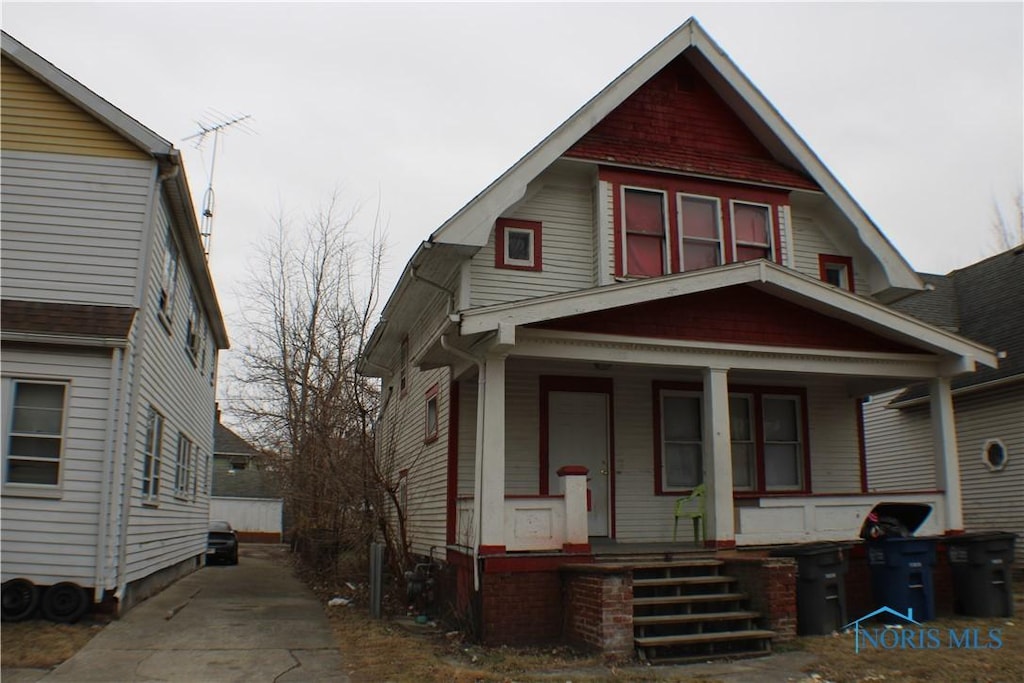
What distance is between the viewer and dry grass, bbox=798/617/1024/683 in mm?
7926

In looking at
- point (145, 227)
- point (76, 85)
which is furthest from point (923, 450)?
point (76, 85)

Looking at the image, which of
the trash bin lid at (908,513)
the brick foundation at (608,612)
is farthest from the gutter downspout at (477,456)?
the trash bin lid at (908,513)

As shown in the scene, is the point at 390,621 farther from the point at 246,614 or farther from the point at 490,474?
the point at 490,474

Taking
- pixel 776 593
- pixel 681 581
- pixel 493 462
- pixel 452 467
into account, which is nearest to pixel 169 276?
pixel 452 467

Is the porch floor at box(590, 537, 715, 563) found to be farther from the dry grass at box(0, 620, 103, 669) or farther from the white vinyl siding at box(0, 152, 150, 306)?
the white vinyl siding at box(0, 152, 150, 306)

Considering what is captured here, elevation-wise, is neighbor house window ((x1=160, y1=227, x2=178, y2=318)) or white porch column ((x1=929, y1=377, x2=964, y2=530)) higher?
neighbor house window ((x1=160, y1=227, x2=178, y2=318))

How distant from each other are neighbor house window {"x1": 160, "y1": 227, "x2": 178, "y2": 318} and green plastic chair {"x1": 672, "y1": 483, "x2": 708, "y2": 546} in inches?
332

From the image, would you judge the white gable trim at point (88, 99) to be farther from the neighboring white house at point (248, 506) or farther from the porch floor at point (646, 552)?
the neighboring white house at point (248, 506)

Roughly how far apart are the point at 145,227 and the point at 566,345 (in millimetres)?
5959

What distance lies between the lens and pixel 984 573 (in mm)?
11016

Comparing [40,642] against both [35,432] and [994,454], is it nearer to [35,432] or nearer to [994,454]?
[35,432]

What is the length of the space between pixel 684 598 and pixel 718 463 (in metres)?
2.22

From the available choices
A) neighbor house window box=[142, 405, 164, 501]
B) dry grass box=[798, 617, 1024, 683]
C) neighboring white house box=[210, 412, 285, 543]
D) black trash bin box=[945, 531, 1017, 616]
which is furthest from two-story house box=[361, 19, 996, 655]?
neighboring white house box=[210, 412, 285, 543]

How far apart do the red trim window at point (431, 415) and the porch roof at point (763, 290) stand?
4061 mm
